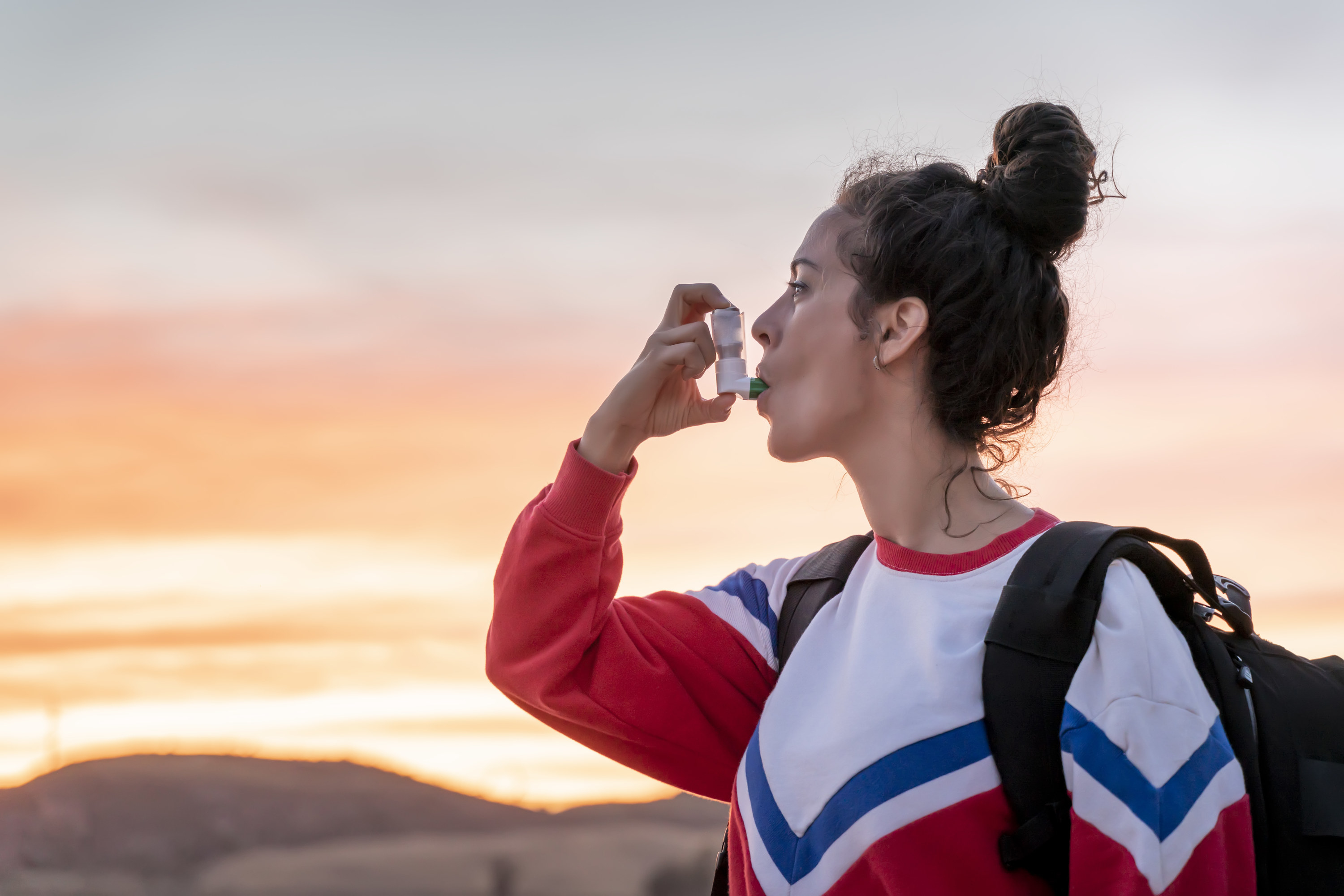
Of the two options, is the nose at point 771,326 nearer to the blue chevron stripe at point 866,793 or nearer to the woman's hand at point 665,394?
the woman's hand at point 665,394

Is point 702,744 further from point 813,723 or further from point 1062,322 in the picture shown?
point 1062,322

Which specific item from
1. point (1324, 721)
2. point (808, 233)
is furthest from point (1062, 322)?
point (1324, 721)

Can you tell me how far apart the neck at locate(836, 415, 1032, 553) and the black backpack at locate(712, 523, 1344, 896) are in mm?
197

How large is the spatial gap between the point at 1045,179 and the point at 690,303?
0.72 metres

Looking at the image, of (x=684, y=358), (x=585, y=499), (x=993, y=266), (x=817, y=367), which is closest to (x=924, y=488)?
(x=817, y=367)

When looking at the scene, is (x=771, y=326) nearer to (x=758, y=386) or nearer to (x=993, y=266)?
(x=758, y=386)

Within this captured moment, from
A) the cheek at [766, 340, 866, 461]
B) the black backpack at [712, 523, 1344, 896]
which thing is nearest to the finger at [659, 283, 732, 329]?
the cheek at [766, 340, 866, 461]

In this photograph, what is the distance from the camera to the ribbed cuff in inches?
84.3

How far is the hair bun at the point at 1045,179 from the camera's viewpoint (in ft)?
6.54

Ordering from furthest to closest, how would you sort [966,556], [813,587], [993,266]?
[813,587] < [993,266] < [966,556]

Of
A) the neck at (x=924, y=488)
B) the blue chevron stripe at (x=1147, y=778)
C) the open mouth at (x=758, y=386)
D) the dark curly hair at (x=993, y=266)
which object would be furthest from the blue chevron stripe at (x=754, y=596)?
the blue chevron stripe at (x=1147, y=778)

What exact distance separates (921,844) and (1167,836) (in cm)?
35

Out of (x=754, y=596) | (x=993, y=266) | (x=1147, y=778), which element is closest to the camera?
(x=1147, y=778)

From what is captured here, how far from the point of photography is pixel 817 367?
204 cm
